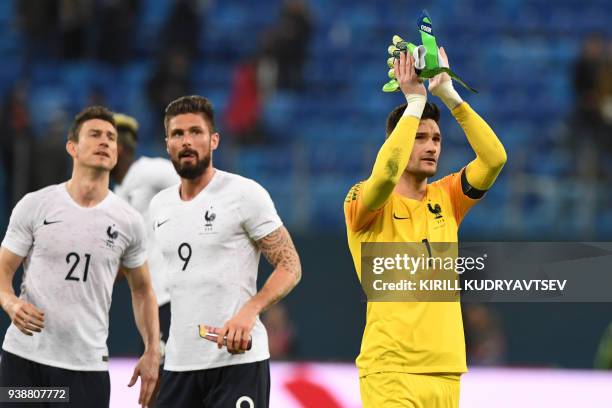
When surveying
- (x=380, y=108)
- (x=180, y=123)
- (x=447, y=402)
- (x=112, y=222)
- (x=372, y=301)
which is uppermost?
(x=380, y=108)

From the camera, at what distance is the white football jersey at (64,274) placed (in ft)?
22.1

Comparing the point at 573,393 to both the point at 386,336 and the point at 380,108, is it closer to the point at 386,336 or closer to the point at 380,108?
the point at 386,336

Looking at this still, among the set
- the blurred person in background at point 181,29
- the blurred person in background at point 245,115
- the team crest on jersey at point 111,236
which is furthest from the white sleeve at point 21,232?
the blurred person in background at point 181,29

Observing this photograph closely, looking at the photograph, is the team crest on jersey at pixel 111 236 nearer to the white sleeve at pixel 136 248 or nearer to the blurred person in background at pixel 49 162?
the white sleeve at pixel 136 248

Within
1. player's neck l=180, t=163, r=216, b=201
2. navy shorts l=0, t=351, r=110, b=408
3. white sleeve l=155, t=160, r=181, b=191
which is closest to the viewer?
navy shorts l=0, t=351, r=110, b=408

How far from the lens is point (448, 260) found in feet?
21.1

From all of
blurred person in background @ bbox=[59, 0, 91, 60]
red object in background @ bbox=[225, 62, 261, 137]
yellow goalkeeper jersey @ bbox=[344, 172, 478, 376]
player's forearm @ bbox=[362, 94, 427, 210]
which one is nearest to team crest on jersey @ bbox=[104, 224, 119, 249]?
yellow goalkeeper jersey @ bbox=[344, 172, 478, 376]

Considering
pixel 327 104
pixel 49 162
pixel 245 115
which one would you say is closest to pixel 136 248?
pixel 49 162

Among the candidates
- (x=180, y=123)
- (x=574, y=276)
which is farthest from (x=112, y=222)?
(x=574, y=276)

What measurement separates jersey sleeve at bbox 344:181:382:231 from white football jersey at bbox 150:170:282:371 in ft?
1.49

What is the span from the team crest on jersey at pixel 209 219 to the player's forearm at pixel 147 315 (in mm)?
695

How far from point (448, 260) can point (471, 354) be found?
615 cm

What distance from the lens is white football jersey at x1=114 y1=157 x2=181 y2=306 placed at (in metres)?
7.97

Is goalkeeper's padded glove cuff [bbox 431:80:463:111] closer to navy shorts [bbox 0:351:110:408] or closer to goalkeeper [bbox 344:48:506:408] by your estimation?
goalkeeper [bbox 344:48:506:408]
